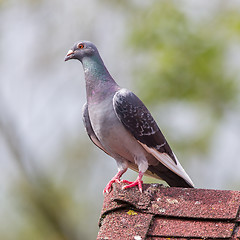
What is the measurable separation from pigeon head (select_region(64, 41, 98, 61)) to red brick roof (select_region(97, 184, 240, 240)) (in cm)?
180

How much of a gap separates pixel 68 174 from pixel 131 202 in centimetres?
1523

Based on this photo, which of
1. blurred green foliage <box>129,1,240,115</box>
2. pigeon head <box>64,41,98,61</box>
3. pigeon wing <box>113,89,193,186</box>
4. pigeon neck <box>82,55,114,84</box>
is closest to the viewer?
pigeon wing <box>113,89,193,186</box>

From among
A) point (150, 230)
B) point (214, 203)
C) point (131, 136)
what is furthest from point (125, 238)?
point (131, 136)

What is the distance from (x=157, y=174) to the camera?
5387 mm

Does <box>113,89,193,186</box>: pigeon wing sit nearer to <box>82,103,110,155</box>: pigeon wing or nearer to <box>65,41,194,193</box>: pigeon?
<box>65,41,194,193</box>: pigeon

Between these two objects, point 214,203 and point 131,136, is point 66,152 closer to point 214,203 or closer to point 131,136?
point 131,136

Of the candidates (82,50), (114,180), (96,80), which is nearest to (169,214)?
(114,180)

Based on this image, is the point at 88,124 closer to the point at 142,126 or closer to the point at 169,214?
the point at 142,126

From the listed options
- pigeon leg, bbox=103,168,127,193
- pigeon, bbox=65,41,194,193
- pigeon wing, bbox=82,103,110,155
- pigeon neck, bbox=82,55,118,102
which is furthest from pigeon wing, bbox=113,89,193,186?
pigeon wing, bbox=82,103,110,155

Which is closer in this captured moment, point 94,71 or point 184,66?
point 94,71

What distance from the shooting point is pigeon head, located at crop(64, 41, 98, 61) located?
5285 mm

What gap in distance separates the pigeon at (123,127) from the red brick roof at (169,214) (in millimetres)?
1063

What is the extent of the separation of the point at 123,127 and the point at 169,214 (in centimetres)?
153

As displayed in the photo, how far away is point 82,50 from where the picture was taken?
17.5 ft
